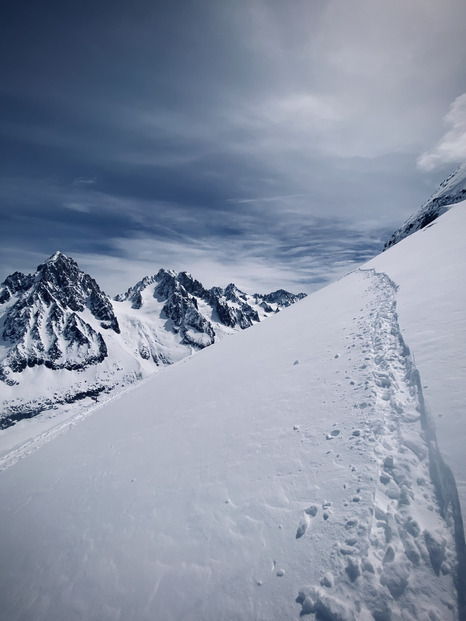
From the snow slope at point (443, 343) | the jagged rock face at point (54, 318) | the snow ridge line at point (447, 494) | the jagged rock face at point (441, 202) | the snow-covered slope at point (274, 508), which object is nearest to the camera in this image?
the snow ridge line at point (447, 494)

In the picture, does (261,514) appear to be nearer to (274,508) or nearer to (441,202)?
(274,508)

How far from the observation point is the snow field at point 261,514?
3.70 meters

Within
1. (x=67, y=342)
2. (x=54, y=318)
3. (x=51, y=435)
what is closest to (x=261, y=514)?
(x=51, y=435)

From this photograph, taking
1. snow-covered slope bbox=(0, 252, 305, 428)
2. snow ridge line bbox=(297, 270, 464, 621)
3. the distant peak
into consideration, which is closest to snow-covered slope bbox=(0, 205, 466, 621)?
snow ridge line bbox=(297, 270, 464, 621)

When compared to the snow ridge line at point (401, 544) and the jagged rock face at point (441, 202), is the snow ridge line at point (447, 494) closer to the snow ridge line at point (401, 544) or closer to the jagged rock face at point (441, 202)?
the snow ridge line at point (401, 544)

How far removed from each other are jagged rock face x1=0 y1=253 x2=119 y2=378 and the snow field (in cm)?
14015

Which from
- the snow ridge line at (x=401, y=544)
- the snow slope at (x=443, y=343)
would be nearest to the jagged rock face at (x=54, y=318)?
the snow slope at (x=443, y=343)

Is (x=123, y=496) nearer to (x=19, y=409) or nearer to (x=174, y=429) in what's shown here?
(x=174, y=429)

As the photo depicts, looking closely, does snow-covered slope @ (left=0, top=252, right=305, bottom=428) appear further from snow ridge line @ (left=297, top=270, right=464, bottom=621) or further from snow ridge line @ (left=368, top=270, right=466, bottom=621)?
snow ridge line @ (left=368, top=270, right=466, bottom=621)

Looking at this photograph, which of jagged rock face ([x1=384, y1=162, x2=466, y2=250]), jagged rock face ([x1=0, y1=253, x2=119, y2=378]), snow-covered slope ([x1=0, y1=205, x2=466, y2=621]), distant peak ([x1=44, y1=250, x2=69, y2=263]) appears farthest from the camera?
distant peak ([x1=44, y1=250, x2=69, y2=263])

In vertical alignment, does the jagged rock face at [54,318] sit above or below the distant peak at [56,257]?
below

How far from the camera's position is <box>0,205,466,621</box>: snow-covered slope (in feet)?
12.1

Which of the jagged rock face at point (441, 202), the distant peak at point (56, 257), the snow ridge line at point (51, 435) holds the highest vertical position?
the distant peak at point (56, 257)

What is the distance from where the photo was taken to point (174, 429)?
1055 cm
